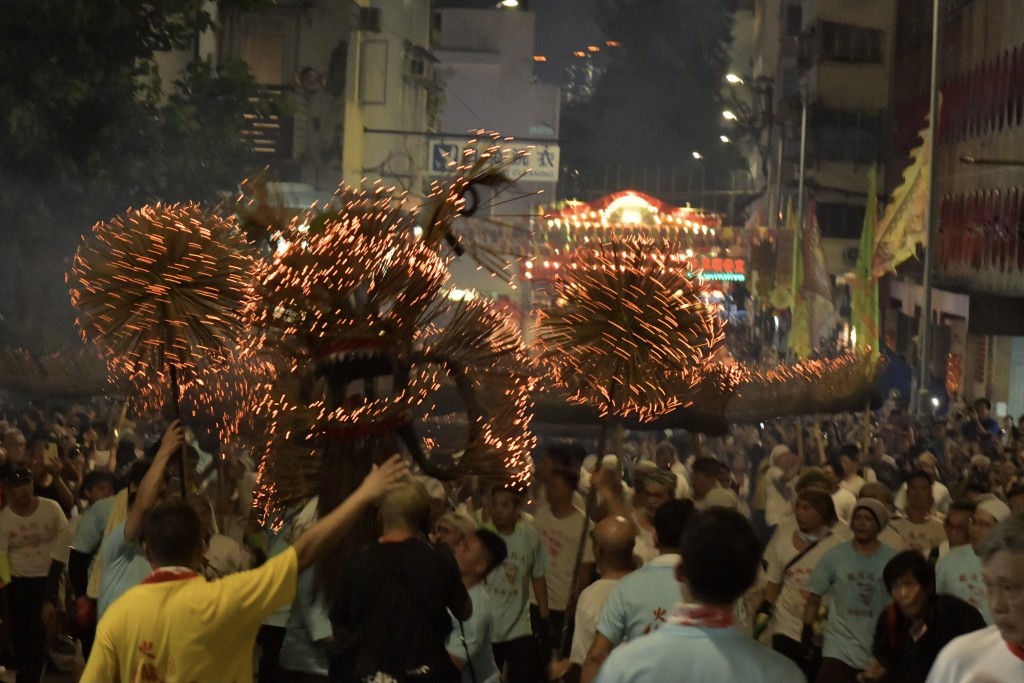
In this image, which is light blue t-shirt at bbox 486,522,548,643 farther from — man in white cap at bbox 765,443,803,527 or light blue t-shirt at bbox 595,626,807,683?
light blue t-shirt at bbox 595,626,807,683

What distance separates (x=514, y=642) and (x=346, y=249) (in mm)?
2733

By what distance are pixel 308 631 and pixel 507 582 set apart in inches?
71.3

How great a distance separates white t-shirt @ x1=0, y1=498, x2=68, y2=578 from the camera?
909cm

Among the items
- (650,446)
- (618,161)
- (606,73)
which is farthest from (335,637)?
(606,73)

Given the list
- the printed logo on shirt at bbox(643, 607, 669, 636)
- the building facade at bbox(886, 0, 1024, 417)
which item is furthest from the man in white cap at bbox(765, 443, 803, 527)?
the building facade at bbox(886, 0, 1024, 417)

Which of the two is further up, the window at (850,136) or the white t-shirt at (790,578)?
the window at (850,136)

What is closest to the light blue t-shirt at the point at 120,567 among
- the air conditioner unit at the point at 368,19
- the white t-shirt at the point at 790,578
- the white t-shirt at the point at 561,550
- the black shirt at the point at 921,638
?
the white t-shirt at the point at 561,550

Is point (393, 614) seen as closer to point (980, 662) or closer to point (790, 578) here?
point (980, 662)

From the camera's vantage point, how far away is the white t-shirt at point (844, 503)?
11.0m

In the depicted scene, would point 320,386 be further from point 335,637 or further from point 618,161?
point 618,161

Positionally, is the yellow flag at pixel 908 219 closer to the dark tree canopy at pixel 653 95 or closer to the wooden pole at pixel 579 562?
the wooden pole at pixel 579 562

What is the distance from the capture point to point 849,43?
5647 cm

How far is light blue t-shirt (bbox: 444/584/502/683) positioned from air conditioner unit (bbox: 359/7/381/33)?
34.0 meters

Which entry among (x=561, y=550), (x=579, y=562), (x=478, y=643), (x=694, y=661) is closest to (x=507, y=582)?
(x=579, y=562)
